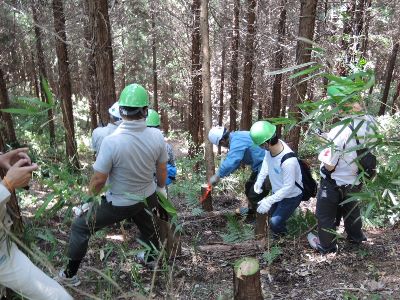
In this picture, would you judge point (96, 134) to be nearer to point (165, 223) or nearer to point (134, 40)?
point (165, 223)

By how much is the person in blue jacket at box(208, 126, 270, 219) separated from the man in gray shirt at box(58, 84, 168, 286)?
2.17 meters

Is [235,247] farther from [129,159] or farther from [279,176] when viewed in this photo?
[129,159]

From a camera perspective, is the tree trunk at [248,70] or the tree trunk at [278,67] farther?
the tree trunk at [278,67]

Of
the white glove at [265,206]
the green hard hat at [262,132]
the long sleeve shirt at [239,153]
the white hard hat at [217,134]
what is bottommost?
the white glove at [265,206]

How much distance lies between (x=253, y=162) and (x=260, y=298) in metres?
3.18

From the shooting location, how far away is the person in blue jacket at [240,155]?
598cm

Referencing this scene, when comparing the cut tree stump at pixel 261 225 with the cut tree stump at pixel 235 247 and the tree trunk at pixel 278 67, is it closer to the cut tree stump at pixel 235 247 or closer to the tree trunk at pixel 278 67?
the cut tree stump at pixel 235 247

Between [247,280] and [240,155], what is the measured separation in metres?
2.98

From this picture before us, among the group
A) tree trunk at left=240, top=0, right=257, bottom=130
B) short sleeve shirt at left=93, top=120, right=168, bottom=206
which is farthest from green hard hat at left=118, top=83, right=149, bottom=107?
tree trunk at left=240, top=0, right=257, bottom=130

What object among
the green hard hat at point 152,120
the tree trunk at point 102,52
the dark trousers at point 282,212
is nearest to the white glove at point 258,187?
the dark trousers at point 282,212

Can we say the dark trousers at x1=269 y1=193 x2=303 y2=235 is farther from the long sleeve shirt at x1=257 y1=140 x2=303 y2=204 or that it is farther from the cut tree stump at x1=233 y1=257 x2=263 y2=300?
the cut tree stump at x1=233 y1=257 x2=263 y2=300

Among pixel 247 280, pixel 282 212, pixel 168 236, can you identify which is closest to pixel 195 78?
pixel 282 212

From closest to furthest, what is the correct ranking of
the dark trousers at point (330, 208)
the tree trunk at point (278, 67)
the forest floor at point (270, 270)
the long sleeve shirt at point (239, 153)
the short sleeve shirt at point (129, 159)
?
the short sleeve shirt at point (129, 159)
the forest floor at point (270, 270)
the dark trousers at point (330, 208)
the long sleeve shirt at point (239, 153)
the tree trunk at point (278, 67)

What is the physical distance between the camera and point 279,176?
5.22m
